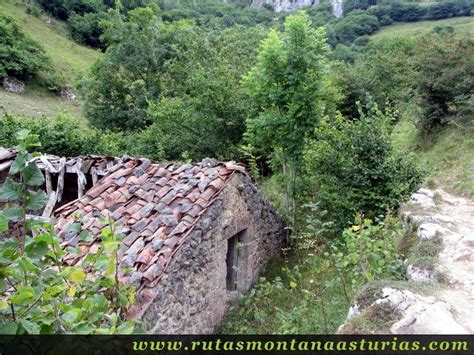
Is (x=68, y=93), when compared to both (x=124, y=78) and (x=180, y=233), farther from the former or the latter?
(x=180, y=233)

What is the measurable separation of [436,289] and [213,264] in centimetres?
351

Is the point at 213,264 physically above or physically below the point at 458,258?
below

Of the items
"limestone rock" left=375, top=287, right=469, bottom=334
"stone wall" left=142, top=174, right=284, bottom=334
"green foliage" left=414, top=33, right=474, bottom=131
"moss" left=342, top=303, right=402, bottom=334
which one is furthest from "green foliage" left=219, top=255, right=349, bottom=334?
"green foliage" left=414, top=33, right=474, bottom=131

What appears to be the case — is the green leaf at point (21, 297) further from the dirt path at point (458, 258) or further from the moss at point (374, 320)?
the dirt path at point (458, 258)

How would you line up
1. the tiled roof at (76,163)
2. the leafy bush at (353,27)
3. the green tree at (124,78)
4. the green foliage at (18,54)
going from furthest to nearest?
the leafy bush at (353,27)
the green foliage at (18,54)
the green tree at (124,78)
the tiled roof at (76,163)

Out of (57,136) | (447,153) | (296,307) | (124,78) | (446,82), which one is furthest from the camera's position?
(124,78)

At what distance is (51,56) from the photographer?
103 feet

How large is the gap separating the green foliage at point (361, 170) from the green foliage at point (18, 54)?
82.3 ft

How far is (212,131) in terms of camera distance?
12.7 m

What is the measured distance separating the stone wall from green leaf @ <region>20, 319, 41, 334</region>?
3324mm

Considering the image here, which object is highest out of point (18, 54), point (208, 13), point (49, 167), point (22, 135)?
point (208, 13)

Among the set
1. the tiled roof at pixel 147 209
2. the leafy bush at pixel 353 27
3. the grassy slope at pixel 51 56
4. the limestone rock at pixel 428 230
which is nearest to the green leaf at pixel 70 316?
the tiled roof at pixel 147 209

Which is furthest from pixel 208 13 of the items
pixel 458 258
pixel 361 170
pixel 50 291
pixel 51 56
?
pixel 50 291

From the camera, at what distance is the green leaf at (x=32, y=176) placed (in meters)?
1.96
